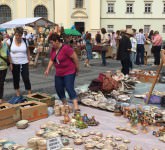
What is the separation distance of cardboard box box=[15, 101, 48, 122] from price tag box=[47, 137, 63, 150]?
1472 mm

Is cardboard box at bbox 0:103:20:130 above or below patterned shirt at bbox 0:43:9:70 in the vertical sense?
below

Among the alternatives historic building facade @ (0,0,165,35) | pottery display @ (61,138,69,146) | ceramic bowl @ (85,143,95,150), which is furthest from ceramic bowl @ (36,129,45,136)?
historic building facade @ (0,0,165,35)

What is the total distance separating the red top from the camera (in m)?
6.69

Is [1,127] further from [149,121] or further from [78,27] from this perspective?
[78,27]

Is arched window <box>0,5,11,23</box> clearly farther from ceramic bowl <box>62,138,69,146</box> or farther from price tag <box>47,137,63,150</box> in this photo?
price tag <box>47,137,63,150</box>

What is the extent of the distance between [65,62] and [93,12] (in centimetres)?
4330

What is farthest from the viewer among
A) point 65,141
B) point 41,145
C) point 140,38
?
point 140,38

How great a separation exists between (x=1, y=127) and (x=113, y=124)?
204 cm

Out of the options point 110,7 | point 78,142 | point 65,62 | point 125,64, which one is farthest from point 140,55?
point 110,7

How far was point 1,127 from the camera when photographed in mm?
5961

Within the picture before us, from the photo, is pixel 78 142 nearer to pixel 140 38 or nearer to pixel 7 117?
pixel 7 117

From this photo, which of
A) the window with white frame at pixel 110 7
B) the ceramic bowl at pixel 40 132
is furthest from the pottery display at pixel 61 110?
the window with white frame at pixel 110 7

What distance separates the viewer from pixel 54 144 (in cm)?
494

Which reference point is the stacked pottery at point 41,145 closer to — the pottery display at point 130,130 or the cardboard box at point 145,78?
the pottery display at point 130,130
